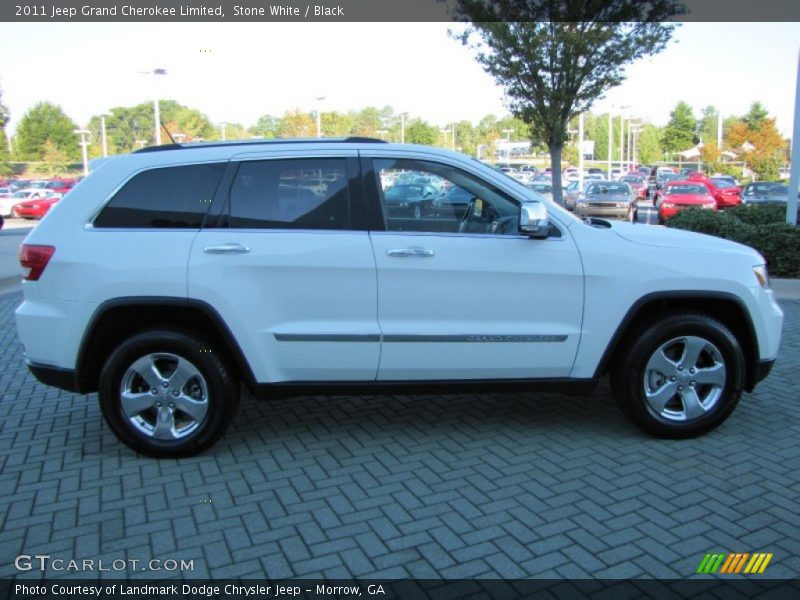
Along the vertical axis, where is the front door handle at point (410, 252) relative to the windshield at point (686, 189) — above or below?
below

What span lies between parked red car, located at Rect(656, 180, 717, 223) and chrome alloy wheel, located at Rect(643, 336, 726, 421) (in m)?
19.7

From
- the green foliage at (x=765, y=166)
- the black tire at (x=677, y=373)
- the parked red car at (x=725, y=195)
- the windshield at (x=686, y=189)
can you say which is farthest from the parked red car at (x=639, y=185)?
the black tire at (x=677, y=373)

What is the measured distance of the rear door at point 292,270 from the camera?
4.21 meters

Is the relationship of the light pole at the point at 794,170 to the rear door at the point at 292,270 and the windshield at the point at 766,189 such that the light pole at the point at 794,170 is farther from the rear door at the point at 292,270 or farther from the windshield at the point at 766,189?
the windshield at the point at 766,189

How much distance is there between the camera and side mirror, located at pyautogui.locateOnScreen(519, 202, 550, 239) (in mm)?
4094

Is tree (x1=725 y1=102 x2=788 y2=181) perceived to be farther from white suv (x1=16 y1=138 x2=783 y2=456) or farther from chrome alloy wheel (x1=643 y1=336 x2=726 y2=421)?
→ white suv (x1=16 y1=138 x2=783 y2=456)

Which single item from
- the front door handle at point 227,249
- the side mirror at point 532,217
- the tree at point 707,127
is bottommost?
the front door handle at point 227,249

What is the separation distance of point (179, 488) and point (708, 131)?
11162cm

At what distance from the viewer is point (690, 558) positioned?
318 centimetres

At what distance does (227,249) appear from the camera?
4.21 metres

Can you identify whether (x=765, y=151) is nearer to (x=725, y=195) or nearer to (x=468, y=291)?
(x=725, y=195)

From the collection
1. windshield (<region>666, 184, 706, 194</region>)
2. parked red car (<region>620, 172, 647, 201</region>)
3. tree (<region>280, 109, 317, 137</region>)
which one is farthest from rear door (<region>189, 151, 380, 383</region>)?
tree (<region>280, 109, 317, 137</region>)

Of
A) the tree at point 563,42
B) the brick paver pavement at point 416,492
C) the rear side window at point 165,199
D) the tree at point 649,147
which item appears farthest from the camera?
the tree at point 649,147

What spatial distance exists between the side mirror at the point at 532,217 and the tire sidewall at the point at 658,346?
3.27ft
